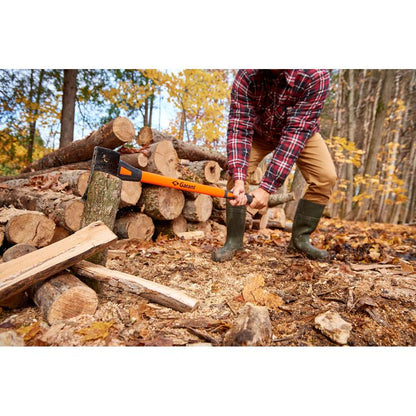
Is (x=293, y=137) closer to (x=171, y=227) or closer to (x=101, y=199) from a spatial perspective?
(x=101, y=199)

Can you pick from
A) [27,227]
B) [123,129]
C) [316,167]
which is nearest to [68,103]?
[123,129]

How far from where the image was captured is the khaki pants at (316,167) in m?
2.26

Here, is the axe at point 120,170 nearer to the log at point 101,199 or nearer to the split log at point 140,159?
the log at point 101,199

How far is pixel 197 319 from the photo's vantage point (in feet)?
4.46

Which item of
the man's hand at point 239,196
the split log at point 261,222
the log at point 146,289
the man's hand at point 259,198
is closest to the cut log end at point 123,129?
the man's hand at point 239,196

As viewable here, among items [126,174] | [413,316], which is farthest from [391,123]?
[126,174]

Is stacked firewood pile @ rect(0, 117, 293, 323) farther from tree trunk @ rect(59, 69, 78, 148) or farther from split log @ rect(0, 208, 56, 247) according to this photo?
tree trunk @ rect(59, 69, 78, 148)

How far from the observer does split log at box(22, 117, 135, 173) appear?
8.94 ft

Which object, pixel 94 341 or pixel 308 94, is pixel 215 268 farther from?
pixel 308 94

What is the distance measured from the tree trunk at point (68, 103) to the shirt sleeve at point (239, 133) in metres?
4.64

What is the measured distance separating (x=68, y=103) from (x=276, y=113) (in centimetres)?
499

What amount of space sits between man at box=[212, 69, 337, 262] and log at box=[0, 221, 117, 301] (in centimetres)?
106

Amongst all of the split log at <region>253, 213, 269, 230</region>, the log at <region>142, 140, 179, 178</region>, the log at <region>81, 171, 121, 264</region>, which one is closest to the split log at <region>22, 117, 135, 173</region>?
the log at <region>142, 140, 179, 178</region>
